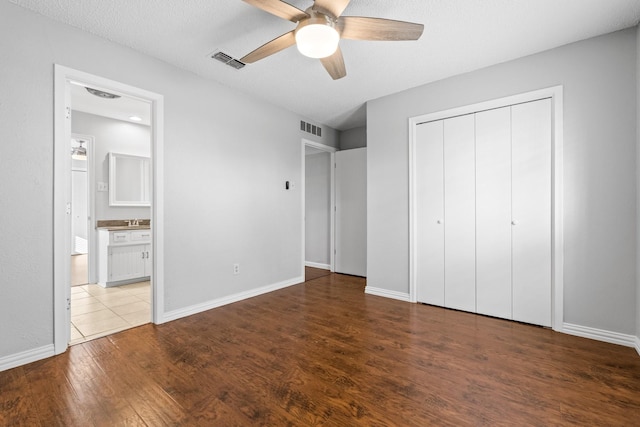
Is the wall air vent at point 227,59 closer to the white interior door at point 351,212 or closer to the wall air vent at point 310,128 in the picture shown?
Answer: the wall air vent at point 310,128

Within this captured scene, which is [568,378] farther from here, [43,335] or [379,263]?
Result: [43,335]

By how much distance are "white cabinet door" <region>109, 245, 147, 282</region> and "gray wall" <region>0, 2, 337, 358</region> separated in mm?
1878

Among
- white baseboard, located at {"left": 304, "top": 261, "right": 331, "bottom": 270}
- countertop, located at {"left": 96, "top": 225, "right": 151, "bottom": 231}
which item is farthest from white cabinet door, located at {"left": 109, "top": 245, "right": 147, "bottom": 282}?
white baseboard, located at {"left": 304, "top": 261, "right": 331, "bottom": 270}

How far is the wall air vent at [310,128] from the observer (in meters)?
4.47

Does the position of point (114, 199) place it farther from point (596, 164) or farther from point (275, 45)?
point (596, 164)

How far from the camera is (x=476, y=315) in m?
3.06

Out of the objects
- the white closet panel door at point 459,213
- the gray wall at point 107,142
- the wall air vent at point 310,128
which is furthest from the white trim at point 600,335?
the gray wall at point 107,142

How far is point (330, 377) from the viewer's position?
190cm

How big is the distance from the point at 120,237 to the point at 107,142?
4.88 ft

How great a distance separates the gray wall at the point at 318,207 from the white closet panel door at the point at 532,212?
3.00 metres

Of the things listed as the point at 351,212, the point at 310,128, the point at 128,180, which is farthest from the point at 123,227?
the point at 351,212

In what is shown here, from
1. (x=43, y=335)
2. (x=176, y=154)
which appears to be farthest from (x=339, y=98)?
(x=43, y=335)

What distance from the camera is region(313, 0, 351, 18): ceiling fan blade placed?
172cm

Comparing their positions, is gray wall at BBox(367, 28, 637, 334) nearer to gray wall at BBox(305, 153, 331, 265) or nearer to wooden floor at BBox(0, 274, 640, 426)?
wooden floor at BBox(0, 274, 640, 426)
